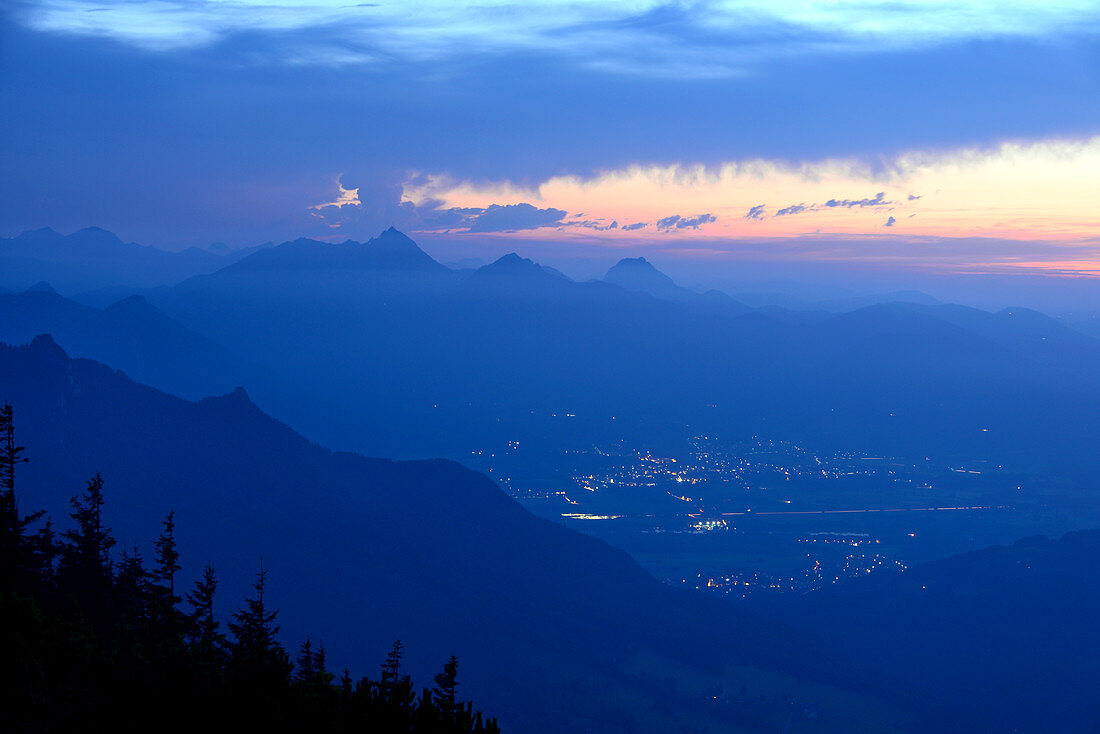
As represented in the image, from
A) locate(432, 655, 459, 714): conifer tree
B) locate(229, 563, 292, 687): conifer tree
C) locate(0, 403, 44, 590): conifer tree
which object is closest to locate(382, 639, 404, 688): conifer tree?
locate(432, 655, 459, 714): conifer tree

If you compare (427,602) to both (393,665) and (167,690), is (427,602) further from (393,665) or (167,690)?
(167,690)

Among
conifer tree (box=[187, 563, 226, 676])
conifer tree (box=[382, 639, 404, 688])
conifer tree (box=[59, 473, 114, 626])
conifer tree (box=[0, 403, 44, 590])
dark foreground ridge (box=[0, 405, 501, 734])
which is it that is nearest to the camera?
dark foreground ridge (box=[0, 405, 501, 734])

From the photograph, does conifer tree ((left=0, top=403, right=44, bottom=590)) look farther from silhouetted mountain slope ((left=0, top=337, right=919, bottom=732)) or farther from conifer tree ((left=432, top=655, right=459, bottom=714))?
silhouetted mountain slope ((left=0, top=337, right=919, bottom=732))

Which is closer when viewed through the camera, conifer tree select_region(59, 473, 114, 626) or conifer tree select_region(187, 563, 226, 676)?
conifer tree select_region(187, 563, 226, 676)

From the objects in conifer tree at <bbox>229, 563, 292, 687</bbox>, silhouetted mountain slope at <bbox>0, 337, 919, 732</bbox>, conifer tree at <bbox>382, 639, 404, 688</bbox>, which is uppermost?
conifer tree at <bbox>229, 563, 292, 687</bbox>

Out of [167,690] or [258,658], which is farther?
[258,658]

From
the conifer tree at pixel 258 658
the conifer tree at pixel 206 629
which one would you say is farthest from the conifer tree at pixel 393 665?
the conifer tree at pixel 206 629

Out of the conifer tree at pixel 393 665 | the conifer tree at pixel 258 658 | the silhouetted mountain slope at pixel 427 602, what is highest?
the conifer tree at pixel 258 658

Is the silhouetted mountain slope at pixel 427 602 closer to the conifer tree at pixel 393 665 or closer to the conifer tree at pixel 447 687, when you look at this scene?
the conifer tree at pixel 393 665

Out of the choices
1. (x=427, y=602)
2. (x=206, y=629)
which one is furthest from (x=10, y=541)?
(x=427, y=602)
